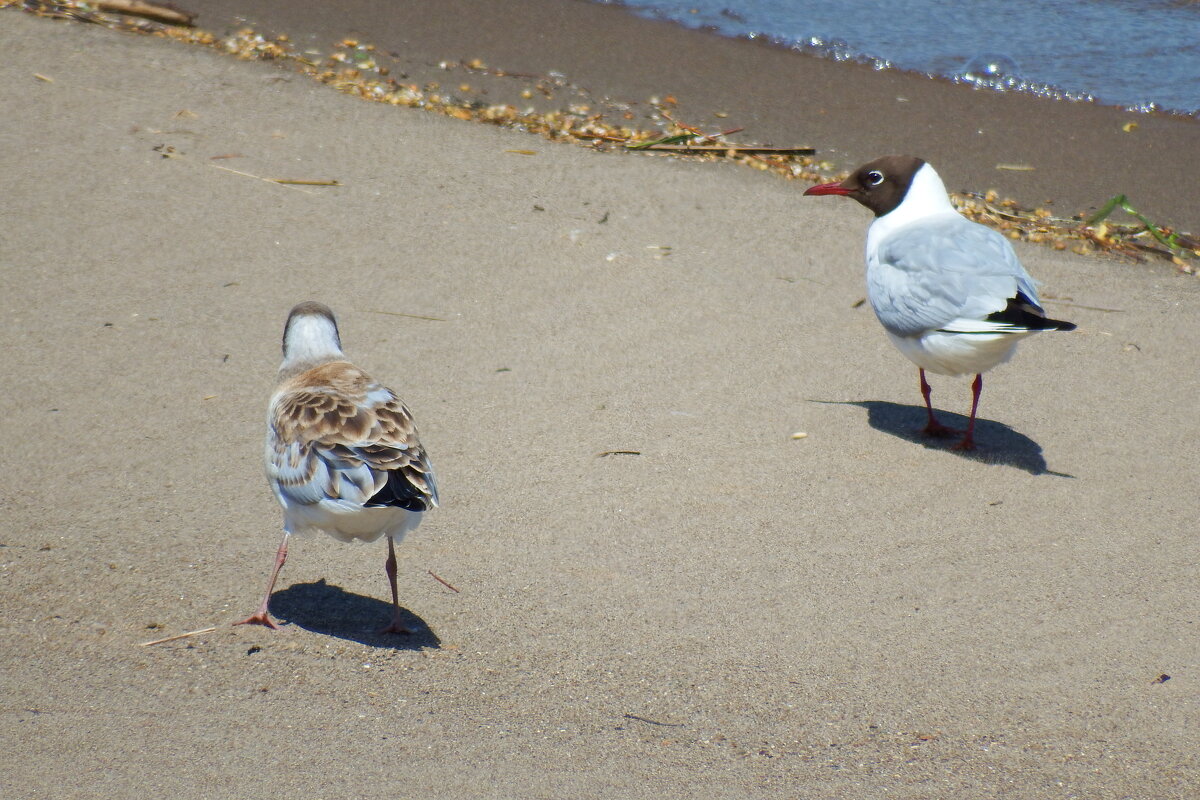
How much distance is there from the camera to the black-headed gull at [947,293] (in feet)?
16.9

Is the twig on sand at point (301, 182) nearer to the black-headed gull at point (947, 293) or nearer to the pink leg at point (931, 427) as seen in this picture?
the black-headed gull at point (947, 293)

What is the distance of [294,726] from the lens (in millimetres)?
3428

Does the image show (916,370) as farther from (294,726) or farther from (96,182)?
(96,182)

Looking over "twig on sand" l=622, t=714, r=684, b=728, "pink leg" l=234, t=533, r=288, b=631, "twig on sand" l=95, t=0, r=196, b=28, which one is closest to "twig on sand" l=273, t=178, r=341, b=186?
"twig on sand" l=95, t=0, r=196, b=28

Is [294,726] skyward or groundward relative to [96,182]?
groundward

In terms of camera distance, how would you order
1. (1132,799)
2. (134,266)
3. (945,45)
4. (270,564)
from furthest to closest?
(945,45)
(134,266)
(270,564)
(1132,799)

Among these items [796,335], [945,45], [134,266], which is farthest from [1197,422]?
[945,45]

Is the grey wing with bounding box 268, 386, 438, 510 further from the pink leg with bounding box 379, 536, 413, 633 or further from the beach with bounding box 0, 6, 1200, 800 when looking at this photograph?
the beach with bounding box 0, 6, 1200, 800

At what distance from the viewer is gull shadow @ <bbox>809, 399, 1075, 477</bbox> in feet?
17.6

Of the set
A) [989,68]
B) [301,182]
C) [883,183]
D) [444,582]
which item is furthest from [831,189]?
[989,68]

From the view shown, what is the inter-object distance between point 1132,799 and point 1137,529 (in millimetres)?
1717

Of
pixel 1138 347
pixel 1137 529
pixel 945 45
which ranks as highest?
pixel 945 45

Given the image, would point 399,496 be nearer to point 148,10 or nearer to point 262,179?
point 262,179

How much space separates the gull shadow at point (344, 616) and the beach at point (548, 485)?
2 centimetres
